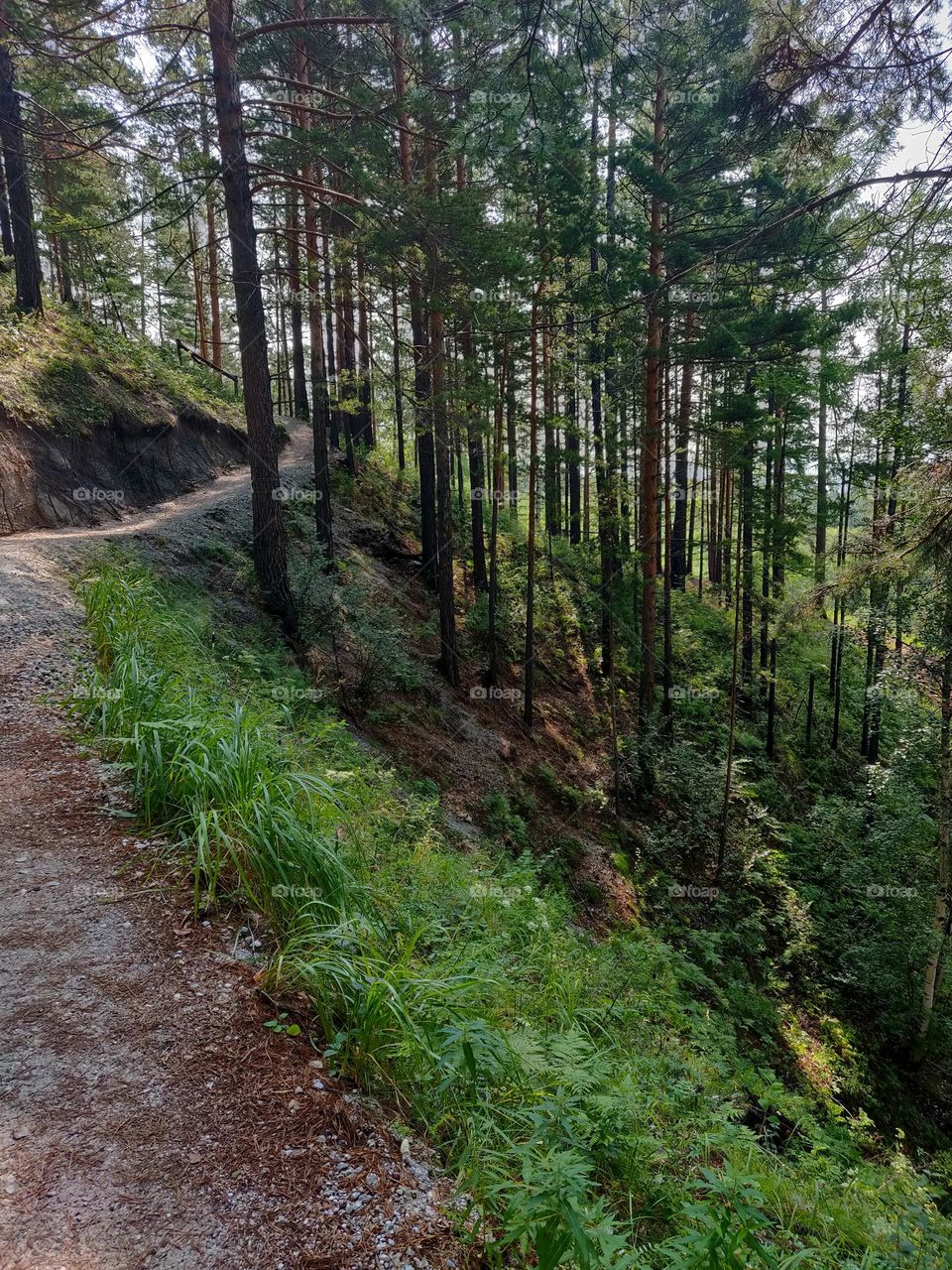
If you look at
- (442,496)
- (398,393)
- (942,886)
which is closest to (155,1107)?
(942,886)

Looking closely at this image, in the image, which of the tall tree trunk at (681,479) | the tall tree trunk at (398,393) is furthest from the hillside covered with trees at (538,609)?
the tall tree trunk at (398,393)

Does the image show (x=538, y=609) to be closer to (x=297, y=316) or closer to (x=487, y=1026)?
(x=297, y=316)

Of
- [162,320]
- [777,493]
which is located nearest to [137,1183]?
[777,493]

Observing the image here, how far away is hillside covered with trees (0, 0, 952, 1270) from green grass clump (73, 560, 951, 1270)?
Result: 1.3 inches

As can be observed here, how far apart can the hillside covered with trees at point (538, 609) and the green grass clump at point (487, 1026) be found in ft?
0.11

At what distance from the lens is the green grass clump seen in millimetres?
2160

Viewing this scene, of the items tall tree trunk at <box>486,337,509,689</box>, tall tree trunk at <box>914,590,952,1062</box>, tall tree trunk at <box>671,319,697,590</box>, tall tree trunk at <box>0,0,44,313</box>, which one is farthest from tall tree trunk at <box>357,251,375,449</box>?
tall tree trunk at <box>914,590,952,1062</box>

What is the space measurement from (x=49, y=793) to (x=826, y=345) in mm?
15083

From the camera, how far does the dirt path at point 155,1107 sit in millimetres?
1765

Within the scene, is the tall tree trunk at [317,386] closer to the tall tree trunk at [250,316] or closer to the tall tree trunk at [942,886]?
the tall tree trunk at [250,316]

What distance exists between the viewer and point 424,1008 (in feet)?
8.67

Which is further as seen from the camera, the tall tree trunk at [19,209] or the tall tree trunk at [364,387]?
the tall tree trunk at [364,387]

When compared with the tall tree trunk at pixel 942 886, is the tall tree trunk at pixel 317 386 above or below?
above

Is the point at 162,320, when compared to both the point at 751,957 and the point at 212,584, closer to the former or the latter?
the point at 212,584
